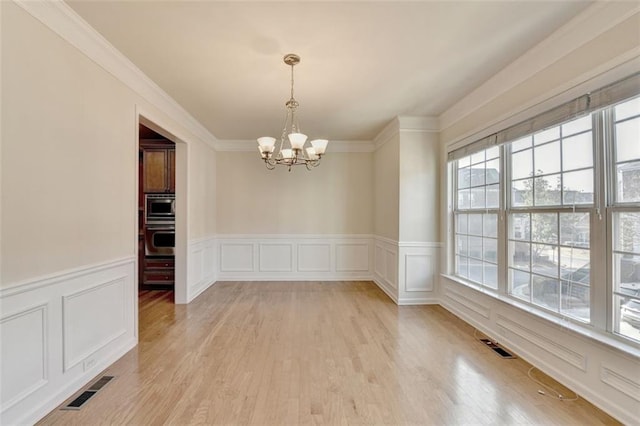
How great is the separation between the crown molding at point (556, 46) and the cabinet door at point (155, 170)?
4.88 metres

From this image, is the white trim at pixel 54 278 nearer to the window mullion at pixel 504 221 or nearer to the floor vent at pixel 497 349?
the floor vent at pixel 497 349

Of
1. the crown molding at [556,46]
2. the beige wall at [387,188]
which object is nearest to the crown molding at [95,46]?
the beige wall at [387,188]

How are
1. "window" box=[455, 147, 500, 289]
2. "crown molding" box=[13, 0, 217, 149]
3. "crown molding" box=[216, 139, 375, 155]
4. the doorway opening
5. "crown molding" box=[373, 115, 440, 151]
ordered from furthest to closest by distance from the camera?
1. "crown molding" box=[216, 139, 375, 155]
2. the doorway opening
3. "crown molding" box=[373, 115, 440, 151]
4. "window" box=[455, 147, 500, 289]
5. "crown molding" box=[13, 0, 217, 149]

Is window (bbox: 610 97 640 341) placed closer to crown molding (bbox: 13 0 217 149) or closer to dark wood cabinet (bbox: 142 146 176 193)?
crown molding (bbox: 13 0 217 149)

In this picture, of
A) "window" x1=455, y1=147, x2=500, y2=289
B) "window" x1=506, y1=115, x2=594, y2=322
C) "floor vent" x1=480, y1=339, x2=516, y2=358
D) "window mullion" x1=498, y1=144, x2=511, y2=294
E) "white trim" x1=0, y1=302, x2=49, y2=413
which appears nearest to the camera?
"white trim" x1=0, y1=302, x2=49, y2=413

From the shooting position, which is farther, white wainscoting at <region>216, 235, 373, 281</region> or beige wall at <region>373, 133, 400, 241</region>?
white wainscoting at <region>216, 235, 373, 281</region>

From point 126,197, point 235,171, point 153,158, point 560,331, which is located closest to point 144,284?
point 153,158

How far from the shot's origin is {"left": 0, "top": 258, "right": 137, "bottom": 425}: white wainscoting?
1780mm

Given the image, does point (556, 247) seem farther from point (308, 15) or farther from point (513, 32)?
point (308, 15)

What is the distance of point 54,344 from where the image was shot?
2.07 meters

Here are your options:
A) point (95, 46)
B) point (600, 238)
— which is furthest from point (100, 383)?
point (600, 238)

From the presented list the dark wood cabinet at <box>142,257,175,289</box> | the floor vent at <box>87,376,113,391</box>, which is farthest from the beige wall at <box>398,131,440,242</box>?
the dark wood cabinet at <box>142,257,175,289</box>

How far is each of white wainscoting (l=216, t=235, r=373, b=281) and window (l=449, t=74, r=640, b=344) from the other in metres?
2.72

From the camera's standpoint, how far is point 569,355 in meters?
2.28
